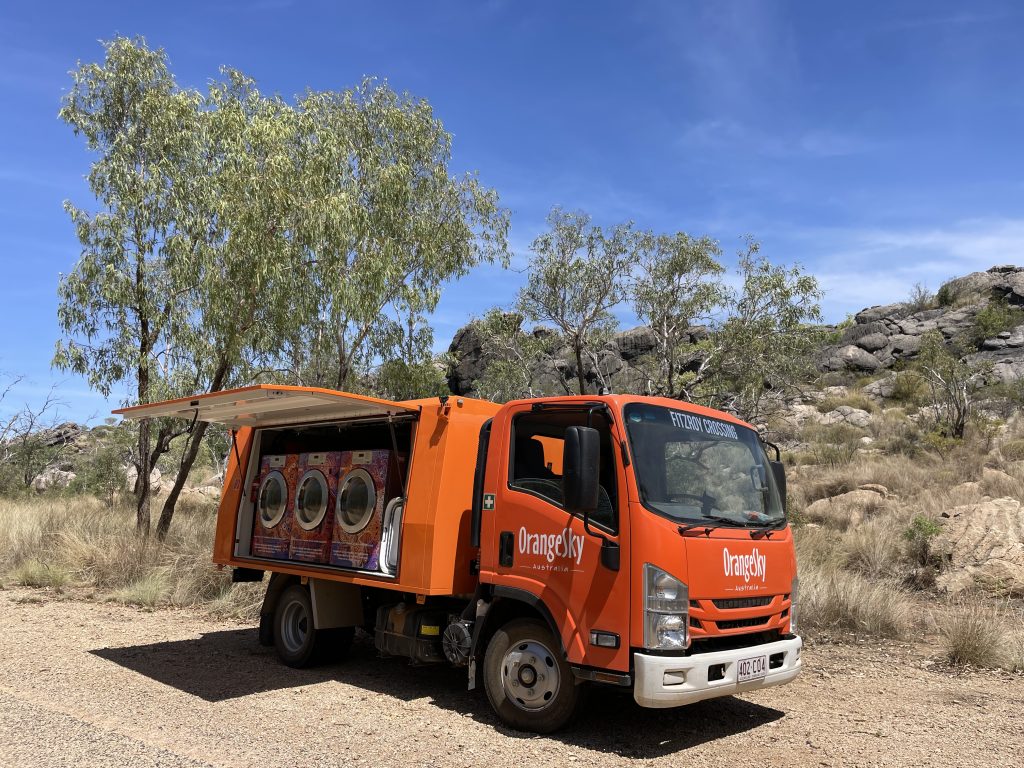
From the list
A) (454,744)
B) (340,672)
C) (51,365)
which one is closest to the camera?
(454,744)

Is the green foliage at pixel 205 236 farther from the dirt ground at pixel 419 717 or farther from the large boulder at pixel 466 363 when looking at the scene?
the large boulder at pixel 466 363

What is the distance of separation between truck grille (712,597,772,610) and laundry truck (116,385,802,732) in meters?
0.02

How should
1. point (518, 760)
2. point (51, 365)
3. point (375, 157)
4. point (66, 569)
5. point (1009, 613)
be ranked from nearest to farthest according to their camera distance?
point (518, 760), point (1009, 613), point (66, 569), point (51, 365), point (375, 157)

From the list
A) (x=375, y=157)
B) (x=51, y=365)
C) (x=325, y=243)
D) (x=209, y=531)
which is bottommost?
(x=209, y=531)

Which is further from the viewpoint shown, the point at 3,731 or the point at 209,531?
the point at 209,531

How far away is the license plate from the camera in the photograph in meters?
5.35

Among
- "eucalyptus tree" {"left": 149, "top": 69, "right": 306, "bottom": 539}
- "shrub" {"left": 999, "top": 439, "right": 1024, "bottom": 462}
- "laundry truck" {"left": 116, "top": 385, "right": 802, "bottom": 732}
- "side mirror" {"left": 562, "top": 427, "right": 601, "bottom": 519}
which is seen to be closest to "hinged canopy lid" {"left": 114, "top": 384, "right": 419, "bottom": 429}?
"laundry truck" {"left": 116, "top": 385, "right": 802, "bottom": 732}

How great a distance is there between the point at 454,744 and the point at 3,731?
9.90 feet

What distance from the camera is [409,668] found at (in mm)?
8117

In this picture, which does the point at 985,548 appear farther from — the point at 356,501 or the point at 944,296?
the point at 944,296

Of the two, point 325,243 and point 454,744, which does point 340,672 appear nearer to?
point 454,744

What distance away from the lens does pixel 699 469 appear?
5867 millimetres

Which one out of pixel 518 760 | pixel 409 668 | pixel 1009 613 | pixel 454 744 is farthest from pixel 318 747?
pixel 1009 613

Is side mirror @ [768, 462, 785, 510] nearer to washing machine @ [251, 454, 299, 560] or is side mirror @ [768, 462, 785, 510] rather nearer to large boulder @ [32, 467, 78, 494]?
washing machine @ [251, 454, 299, 560]
